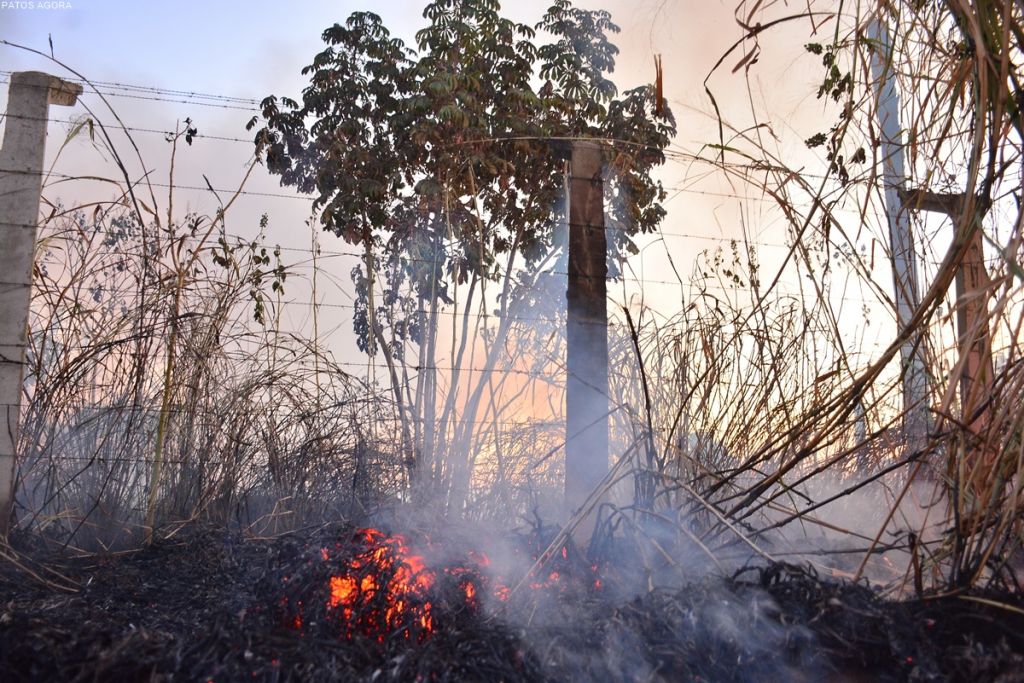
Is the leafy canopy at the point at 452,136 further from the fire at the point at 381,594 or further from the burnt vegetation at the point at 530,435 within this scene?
the fire at the point at 381,594

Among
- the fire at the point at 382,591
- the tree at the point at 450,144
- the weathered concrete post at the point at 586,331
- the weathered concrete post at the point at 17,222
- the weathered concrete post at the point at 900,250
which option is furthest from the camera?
the tree at the point at 450,144

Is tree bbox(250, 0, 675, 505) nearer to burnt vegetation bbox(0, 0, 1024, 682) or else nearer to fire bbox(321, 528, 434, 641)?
burnt vegetation bbox(0, 0, 1024, 682)

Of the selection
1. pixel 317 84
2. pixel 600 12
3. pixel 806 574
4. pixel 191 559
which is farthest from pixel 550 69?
pixel 806 574

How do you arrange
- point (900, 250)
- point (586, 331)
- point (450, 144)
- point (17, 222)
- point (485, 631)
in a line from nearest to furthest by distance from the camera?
point (485, 631) < point (900, 250) < point (17, 222) < point (586, 331) < point (450, 144)

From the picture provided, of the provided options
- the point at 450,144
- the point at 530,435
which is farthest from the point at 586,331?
the point at 450,144

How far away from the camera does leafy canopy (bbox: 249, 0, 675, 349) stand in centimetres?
665

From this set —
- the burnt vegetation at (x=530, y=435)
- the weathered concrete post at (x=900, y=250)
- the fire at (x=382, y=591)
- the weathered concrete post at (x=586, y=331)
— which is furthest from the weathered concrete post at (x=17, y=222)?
the weathered concrete post at (x=900, y=250)

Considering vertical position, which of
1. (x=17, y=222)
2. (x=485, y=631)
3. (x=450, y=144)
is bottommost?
(x=485, y=631)

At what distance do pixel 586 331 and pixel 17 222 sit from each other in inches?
103

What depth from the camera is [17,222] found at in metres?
3.81

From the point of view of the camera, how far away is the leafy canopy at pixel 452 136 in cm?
665

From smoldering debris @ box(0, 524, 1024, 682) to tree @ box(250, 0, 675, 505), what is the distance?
13.1 ft

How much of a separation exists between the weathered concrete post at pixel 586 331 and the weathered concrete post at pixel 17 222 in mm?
2413

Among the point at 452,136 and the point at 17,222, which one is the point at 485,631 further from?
the point at 452,136
